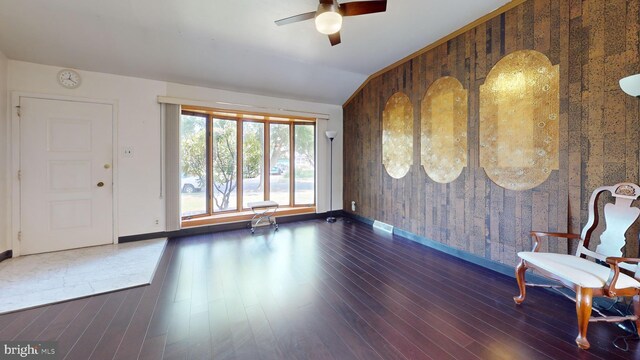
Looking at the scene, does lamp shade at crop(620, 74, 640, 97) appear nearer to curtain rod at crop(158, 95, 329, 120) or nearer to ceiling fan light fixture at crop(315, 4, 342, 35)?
ceiling fan light fixture at crop(315, 4, 342, 35)

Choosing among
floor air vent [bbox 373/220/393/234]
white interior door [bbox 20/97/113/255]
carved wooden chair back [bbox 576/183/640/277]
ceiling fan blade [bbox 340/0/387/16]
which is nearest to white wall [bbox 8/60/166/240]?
white interior door [bbox 20/97/113/255]

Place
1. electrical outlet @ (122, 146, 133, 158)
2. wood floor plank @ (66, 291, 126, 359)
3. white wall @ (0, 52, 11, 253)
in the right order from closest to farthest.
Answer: wood floor plank @ (66, 291, 126, 359)
white wall @ (0, 52, 11, 253)
electrical outlet @ (122, 146, 133, 158)

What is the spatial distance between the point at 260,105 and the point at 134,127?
2029mm

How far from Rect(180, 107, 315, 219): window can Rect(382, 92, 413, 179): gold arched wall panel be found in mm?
1772

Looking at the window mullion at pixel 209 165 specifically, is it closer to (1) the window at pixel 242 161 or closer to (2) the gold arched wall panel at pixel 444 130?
(1) the window at pixel 242 161

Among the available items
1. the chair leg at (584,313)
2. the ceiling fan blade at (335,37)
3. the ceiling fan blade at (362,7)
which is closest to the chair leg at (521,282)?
the chair leg at (584,313)

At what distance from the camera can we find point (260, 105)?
4605 millimetres

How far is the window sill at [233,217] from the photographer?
4241 mm

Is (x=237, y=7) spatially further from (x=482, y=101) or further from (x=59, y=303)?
(x=59, y=303)

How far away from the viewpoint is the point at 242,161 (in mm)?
4906

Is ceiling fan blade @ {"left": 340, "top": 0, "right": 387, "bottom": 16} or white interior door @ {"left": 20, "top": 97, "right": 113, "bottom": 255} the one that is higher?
ceiling fan blade @ {"left": 340, "top": 0, "right": 387, "bottom": 16}

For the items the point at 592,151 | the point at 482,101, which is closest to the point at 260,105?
the point at 482,101

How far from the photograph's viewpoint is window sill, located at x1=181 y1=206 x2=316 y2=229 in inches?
167

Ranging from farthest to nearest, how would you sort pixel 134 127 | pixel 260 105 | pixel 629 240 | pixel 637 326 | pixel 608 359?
pixel 260 105
pixel 134 127
pixel 629 240
pixel 637 326
pixel 608 359
